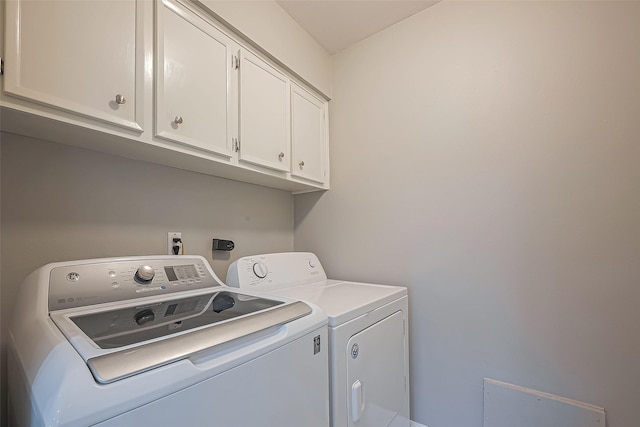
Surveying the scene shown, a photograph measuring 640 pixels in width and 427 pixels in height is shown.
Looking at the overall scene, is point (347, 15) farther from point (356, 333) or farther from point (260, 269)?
point (356, 333)

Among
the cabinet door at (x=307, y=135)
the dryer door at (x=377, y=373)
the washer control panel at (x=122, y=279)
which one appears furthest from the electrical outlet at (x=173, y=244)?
→ the dryer door at (x=377, y=373)

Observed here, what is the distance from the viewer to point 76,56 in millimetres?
898

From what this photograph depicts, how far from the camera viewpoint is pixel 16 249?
3.30 ft

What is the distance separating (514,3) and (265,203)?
1.87 m

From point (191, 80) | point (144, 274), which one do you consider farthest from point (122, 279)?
point (191, 80)

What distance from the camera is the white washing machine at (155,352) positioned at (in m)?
0.50

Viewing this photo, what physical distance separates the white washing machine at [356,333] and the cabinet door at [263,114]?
0.59m

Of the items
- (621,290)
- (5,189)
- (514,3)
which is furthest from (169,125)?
(621,290)

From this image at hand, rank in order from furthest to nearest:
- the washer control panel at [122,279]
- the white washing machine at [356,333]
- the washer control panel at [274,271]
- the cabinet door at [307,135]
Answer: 1. the cabinet door at [307,135]
2. the washer control panel at [274,271]
3. the white washing machine at [356,333]
4. the washer control panel at [122,279]

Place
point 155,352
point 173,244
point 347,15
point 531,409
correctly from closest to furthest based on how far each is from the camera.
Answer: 1. point 155,352
2. point 531,409
3. point 173,244
4. point 347,15

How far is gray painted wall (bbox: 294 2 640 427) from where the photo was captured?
122cm

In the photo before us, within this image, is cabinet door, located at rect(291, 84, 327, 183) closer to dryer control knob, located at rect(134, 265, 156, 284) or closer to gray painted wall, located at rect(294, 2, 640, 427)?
gray painted wall, located at rect(294, 2, 640, 427)

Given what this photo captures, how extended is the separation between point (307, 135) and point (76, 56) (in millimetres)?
1251

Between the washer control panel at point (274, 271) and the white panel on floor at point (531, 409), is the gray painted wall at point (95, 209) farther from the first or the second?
the white panel on floor at point (531, 409)
